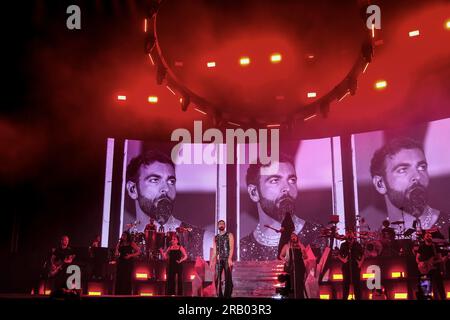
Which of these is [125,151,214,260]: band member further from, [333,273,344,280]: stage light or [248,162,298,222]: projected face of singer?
[333,273,344,280]: stage light

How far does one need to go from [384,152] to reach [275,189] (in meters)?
3.07

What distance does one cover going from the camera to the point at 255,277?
11656 mm

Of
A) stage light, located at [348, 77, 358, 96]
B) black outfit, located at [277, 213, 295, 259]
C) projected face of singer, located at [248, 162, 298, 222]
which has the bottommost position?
black outfit, located at [277, 213, 295, 259]

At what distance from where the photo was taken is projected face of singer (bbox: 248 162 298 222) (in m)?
12.3

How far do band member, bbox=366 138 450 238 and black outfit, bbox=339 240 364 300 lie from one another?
6.15 feet

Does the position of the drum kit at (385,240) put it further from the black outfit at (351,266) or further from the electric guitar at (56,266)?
the electric guitar at (56,266)

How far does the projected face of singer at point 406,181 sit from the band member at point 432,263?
1819 millimetres

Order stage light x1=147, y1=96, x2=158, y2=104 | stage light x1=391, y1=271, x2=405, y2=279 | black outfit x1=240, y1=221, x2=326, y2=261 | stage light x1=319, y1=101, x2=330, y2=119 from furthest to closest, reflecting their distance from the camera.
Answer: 1. stage light x1=147, y1=96, x2=158, y2=104
2. black outfit x1=240, y1=221, x2=326, y2=261
3. stage light x1=319, y1=101, x2=330, y2=119
4. stage light x1=391, y1=271, x2=405, y2=279

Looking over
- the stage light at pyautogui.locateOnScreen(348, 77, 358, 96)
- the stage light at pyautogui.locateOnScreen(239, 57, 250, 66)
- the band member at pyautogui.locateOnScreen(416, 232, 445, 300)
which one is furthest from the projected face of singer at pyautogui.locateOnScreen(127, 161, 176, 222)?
the band member at pyautogui.locateOnScreen(416, 232, 445, 300)

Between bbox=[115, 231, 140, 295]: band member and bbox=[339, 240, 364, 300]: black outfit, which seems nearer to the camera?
bbox=[339, 240, 364, 300]: black outfit

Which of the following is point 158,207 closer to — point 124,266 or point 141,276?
point 141,276

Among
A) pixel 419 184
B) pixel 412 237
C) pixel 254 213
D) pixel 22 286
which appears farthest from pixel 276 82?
pixel 22 286

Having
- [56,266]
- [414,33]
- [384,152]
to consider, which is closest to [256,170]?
[384,152]
